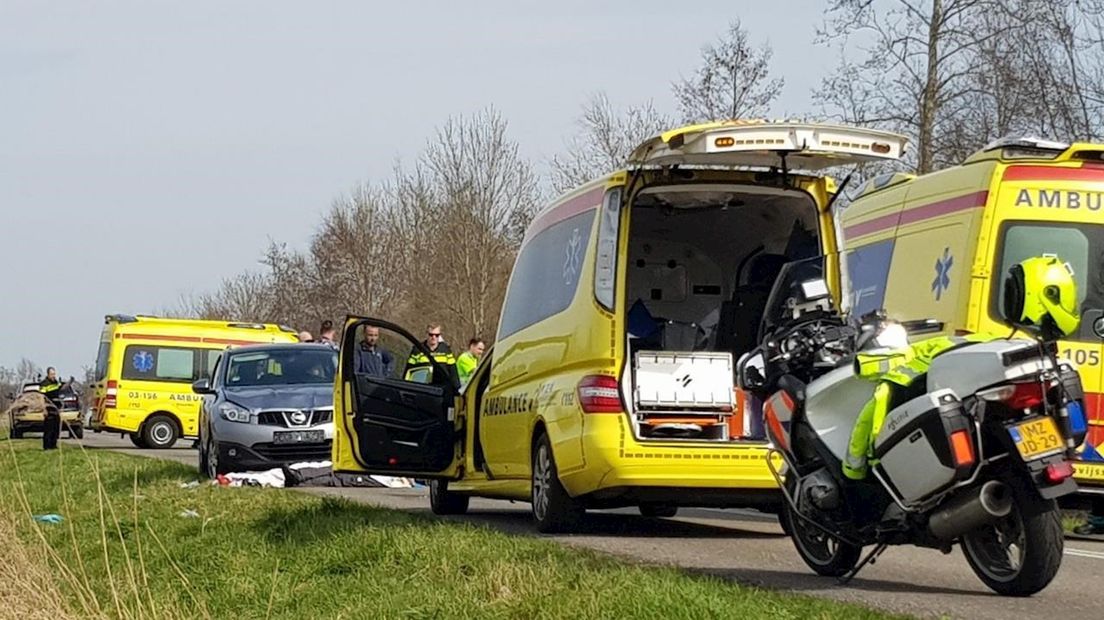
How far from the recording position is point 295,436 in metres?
19.8

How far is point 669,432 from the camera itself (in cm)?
1173

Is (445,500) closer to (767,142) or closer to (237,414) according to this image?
(767,142)

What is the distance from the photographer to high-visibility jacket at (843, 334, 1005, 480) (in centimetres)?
815

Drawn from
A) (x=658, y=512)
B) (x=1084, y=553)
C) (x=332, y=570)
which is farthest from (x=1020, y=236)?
(x=332, y=570)

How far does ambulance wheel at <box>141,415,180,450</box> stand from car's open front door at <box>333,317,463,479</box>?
21373 mm

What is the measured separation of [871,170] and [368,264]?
32272 millimetres

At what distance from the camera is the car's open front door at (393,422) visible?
45.4ft

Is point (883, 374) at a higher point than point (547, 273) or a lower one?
lower

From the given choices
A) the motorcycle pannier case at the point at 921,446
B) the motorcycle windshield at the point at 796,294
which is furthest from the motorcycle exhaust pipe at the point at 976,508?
the motorcycle windshield at the point at 796,294

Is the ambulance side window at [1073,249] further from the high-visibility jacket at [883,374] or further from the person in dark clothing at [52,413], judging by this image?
the person in dark clothing at [52,413]

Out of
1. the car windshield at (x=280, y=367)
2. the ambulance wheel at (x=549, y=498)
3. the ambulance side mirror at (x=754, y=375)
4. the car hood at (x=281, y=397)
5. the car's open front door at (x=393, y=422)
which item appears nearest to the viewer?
the ambulance side mirror at (x=754, y=375)

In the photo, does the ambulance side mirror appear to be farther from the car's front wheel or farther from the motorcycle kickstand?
the car's front wheel

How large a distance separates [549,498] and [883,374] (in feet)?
13.8

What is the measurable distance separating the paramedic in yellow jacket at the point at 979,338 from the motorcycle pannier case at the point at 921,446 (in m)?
0.11
